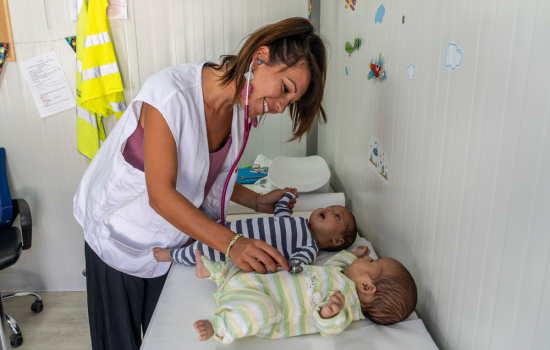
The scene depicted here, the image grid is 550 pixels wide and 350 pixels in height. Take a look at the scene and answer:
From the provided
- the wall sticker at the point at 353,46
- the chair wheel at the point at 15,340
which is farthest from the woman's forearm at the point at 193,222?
the chair wheel at the point at 15,340

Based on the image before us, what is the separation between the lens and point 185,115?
1.06m

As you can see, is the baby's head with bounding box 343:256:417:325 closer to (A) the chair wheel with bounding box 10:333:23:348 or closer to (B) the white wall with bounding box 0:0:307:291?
(B) the white wall with bounding box 0:0:307:291

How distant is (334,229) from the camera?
58.7 inches

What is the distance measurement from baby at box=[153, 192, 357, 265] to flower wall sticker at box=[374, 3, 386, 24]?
73 cm

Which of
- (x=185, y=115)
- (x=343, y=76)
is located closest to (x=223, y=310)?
(x=185, y=115)

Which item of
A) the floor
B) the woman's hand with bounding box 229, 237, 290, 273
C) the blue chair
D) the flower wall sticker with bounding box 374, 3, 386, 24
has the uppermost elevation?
the flower wall sticker with bounding box 374, 3, 386, 24

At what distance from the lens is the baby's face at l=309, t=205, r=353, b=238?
1494 mm

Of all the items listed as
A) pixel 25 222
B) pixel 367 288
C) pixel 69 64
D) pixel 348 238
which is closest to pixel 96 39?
pixel 69 64

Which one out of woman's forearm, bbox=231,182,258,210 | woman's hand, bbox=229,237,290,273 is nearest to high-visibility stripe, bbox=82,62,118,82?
woman's forearm, bbox=231,182,258,210

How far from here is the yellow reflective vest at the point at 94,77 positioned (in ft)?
7.16

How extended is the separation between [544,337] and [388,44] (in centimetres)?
95

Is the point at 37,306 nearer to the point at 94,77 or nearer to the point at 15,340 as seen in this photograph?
the point at 15,340

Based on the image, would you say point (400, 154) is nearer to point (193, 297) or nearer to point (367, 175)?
point (367, 175)

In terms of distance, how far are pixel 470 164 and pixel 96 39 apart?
2.13m
